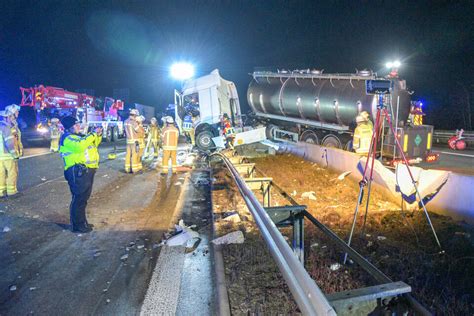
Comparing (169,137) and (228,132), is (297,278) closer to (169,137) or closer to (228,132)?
(169,137)

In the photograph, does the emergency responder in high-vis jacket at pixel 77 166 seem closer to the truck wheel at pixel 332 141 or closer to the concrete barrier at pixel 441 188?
the concrete barrier at pixel 441 188

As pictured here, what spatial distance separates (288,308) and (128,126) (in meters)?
8.77

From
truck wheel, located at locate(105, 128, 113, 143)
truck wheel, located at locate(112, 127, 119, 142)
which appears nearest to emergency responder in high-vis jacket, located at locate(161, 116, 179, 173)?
truck wheel, located at locate(105, 128, 113, 143)

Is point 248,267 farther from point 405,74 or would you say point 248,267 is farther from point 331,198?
point 405,74

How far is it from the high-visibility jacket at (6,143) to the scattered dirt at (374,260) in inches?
178

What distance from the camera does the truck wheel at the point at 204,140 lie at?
15.1 m

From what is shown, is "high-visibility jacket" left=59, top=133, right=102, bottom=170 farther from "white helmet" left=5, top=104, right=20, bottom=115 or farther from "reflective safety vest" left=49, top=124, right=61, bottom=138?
"reflective safety vest" left=49, top=124, right=61, bottom=138

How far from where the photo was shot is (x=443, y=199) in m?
5.35

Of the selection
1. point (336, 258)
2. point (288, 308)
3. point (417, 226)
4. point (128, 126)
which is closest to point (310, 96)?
point (128, 126)

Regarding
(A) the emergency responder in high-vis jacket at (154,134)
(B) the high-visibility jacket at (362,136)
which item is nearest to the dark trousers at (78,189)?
(B) the high-visibility jacket at (362,136)

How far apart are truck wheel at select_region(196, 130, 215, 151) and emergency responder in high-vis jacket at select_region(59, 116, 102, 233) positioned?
380 inches

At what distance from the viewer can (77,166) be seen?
208 inches

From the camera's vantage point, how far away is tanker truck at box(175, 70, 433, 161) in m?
10.0

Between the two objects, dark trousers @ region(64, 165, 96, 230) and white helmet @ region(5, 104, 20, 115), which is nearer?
dark trousers @ region(64, 165, 96, 230)
